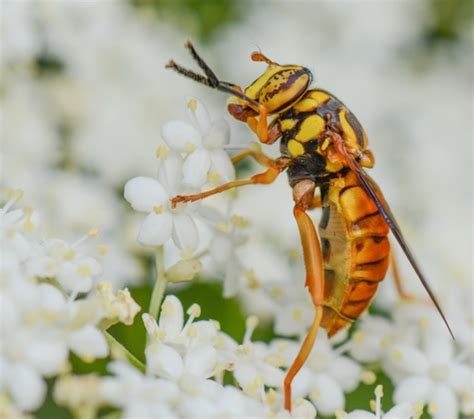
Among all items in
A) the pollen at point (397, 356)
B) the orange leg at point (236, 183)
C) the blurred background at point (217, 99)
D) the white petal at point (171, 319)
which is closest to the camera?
the white petal at point (171, 319)

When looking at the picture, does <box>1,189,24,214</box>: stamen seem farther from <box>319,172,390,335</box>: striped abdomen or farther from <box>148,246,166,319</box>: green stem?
<box>319,172,390,335</box>: striped abdomen

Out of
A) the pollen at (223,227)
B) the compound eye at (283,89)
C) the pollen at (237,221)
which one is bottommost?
the pollen at (223,227)

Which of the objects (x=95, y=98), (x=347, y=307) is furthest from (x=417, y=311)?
(x=95, y=98)

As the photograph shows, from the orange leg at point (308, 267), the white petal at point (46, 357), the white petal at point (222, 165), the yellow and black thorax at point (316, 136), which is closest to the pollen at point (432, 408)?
the orange leg at point (308, 267)

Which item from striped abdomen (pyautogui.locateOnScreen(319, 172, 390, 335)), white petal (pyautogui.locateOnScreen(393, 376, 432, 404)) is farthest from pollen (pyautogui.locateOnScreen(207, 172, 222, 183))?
white petal (pyautogui.locateOnScreen(393, 376, 432, 404))

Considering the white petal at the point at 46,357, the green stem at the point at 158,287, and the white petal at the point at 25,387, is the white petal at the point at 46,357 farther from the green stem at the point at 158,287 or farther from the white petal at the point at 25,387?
the green stem at the point at 158,287

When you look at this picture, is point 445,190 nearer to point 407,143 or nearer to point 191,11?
point 407,143
